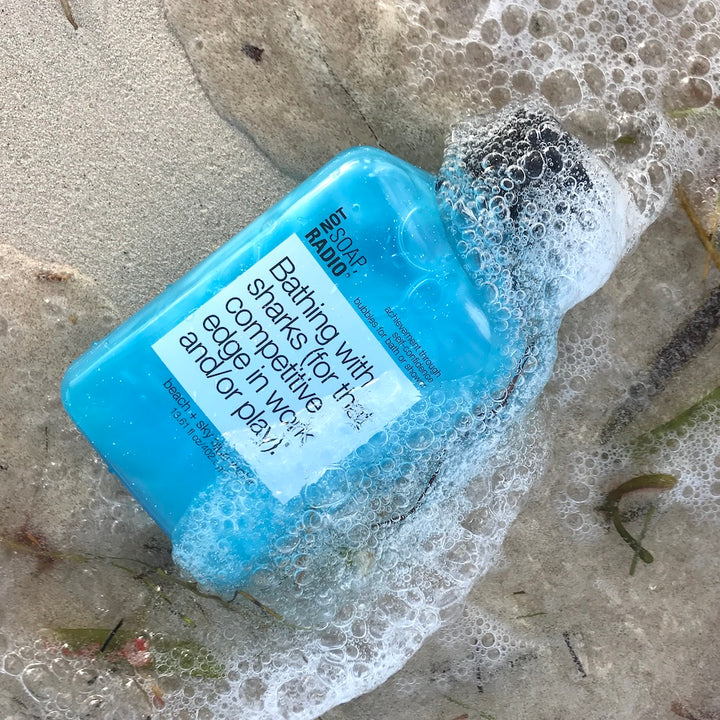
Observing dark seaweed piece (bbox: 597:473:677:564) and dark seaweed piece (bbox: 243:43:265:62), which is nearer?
dark seaweed piece (bbox: 243:43:265:62)

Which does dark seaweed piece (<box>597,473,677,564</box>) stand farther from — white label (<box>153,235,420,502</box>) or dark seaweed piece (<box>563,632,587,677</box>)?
white label (<box>153,235,420,502</box>)

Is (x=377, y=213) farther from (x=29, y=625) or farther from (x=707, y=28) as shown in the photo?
(x=29, y=625)

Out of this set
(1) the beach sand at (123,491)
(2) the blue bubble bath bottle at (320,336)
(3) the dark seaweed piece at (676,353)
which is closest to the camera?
(2) the blue bubble bath bottle at (320,336)

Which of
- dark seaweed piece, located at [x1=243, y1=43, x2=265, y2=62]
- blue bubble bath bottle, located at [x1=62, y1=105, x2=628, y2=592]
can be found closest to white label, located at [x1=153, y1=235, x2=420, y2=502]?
blue bubble bath bottle, located at [x1=62, y1=105, x2=628, y2=592]

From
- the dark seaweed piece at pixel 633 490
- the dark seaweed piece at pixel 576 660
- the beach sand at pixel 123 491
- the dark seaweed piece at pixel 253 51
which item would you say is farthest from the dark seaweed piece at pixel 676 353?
the dark seaweed piece at pixel 253 51

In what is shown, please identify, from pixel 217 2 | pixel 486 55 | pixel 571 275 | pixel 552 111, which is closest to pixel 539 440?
pixel 571 275

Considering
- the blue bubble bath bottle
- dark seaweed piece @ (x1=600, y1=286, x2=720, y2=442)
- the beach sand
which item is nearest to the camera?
the blue bubble bath bottle

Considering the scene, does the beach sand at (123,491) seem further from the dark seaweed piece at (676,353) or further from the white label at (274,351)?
the white label at (274,351)

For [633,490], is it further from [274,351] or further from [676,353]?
[274,351]
